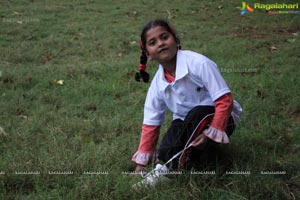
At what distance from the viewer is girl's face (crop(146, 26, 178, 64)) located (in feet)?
7.76

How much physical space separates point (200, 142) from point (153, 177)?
0.33 m

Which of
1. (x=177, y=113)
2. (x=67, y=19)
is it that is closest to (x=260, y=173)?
(x=177, y=113)

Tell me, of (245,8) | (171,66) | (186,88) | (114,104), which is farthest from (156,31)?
(245,8)

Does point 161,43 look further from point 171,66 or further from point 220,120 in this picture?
point 220,120

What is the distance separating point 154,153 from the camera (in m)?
2.61

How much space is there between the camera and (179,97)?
7.98 ft

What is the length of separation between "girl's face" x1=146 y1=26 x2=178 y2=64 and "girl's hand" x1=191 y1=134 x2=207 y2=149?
1.64ft

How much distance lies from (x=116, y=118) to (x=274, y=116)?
129 cm

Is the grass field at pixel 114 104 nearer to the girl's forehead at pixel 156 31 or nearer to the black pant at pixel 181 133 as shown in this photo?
the black pant at pixel 181 133

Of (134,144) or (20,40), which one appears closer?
(134,144)

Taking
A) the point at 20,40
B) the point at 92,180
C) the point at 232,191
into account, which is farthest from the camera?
the point at 20,40

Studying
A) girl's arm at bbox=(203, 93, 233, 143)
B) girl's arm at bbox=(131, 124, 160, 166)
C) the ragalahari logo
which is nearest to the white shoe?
girl's arm at bbox=(131, 124, 160, 166)

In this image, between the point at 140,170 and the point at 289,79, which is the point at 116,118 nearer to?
the point at 140,170

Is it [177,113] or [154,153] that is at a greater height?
[177,113]
